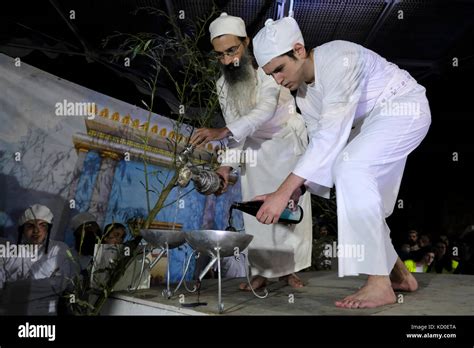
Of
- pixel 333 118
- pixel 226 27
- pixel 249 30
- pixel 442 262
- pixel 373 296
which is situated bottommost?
pixel 442 262

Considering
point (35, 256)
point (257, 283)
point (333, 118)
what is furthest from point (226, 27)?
point (35, 256)

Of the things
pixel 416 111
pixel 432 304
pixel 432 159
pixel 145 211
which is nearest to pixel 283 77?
pixel 416 111

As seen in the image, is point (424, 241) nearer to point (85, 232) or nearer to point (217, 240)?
point (85, 232)

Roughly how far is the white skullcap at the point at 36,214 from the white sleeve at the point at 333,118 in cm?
174

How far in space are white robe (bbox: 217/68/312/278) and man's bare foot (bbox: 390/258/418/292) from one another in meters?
0.47

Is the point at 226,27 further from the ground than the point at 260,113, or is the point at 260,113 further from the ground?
the point at 226,27

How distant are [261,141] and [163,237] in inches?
30.8

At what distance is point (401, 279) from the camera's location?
7.14ft

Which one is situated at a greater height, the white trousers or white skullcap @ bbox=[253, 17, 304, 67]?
white skullcap @ bbox=[253, 17, 304, 67]

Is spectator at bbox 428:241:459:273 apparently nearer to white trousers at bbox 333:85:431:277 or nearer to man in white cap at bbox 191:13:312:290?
man in white cap at bbox 191:13:312:290

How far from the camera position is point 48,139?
2969 millimetres

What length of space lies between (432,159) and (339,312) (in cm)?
468

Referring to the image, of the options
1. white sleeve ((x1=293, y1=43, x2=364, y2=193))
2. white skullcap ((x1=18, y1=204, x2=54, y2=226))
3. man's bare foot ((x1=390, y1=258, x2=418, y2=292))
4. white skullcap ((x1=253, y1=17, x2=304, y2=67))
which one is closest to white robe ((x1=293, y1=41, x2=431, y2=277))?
white sleeve ((x1=293, y1=43, x2=364, y2=193))

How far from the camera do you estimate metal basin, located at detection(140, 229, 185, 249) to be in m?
2.21
